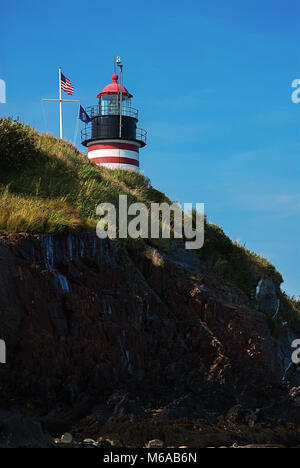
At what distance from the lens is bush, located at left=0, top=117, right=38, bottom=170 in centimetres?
2073

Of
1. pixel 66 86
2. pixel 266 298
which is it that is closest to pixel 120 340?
pixel 266 298

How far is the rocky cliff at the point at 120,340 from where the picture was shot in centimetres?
1337

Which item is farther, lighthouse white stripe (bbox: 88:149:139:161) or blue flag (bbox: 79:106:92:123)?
blue flag (bbox: 79:106:92:123)

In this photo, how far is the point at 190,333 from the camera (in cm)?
1736

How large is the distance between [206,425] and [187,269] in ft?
26.1

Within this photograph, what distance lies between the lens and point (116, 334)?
15.2 m

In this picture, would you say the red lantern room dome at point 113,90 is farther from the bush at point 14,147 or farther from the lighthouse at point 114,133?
the bush at point 14,147

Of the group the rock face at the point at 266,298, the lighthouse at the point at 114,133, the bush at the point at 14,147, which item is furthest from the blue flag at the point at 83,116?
the rock face at the point at 266,298

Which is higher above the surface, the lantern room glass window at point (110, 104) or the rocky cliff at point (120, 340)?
the lantern room glass window at point (110, 104)

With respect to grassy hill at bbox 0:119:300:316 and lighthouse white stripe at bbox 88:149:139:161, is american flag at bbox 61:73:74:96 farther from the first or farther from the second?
grassy hill at bbox 0:119:300:316

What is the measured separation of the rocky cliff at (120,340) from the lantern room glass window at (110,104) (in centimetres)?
1918

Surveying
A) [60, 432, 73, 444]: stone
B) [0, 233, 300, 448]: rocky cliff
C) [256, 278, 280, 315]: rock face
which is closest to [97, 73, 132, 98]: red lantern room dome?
[256, 278, 280, 315]: rock face

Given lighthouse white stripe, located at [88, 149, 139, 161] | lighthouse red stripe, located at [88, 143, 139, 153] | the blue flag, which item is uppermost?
the blue flag
